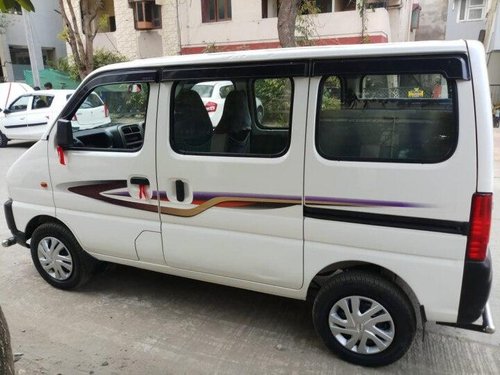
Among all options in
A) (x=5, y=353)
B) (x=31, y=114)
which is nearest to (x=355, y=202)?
(x=5, y=353)

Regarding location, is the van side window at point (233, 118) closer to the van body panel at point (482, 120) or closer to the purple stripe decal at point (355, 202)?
the purple stripe decal at point (355, 202)

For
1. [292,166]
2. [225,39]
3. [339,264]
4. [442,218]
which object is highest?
[225,39]

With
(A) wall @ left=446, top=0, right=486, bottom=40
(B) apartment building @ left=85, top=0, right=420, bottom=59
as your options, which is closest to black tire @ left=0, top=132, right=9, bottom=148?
(B) apartment building @ left=85, top=0, right=420, bottom=59

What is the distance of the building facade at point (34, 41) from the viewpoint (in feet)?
79.7

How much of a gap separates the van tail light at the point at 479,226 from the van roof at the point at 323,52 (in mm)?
797

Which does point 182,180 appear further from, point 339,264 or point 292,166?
point 339,264

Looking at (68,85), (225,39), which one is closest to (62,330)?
(225,39)

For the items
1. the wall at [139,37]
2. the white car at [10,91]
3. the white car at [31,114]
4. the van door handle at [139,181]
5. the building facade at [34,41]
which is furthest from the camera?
the building facade at [34,41]

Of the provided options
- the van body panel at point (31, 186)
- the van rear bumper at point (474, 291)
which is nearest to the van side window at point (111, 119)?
the van body panel at point (31, 186)

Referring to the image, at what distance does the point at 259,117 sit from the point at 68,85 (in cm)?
1902

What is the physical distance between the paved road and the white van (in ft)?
1.18

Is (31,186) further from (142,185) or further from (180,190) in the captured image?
(180,190)

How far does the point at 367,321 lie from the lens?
2.80m

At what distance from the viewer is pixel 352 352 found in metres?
2.88
